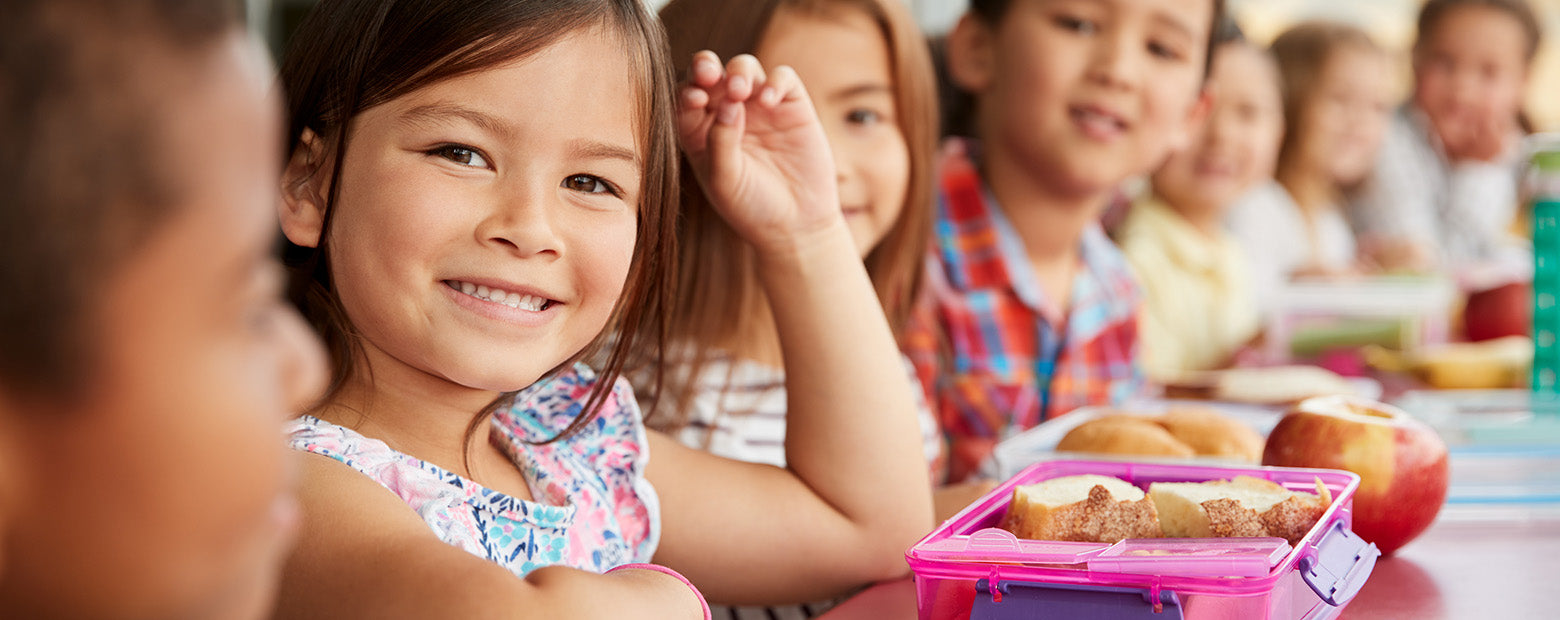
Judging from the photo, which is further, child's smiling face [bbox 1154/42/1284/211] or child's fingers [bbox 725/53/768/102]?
child's smiling face [bbox 1154/42/1284/211]

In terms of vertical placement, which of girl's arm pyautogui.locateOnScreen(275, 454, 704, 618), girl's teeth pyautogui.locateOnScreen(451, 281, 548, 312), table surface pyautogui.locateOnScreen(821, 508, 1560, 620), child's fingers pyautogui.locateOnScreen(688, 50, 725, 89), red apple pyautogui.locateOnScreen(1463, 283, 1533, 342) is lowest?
red apple pyautogui.locateOnScreen(1463, 283, 1533, 342)

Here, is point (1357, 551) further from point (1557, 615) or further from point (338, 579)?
point (338, 579)

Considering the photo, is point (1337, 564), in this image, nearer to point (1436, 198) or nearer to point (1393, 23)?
A: point (1436, 198)

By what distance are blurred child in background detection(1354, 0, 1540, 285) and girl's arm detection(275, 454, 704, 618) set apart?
307cm

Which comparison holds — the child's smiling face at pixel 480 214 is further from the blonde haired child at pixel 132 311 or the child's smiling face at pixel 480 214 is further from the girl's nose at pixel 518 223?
the blonde haired child at pixel 132 311

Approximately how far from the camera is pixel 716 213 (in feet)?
3.90

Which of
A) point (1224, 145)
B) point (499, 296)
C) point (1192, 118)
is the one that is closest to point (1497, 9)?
point (1224, 145)

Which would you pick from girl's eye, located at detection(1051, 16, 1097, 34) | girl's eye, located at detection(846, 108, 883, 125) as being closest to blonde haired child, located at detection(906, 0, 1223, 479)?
girl's eye, located at detection(1051, 16, 1097, 34)

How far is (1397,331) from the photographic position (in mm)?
2061

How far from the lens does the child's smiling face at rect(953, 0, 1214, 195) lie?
161cm

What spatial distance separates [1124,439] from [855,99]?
44 centimetres

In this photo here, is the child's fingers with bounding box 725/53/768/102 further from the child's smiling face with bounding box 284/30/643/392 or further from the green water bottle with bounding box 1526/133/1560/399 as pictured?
the green water bottle with bounding box 1526/133/1560/399

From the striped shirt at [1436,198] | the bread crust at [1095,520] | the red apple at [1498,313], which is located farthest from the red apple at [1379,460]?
the striped shirt at [1436,198]

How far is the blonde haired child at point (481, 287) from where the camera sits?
61 cm
